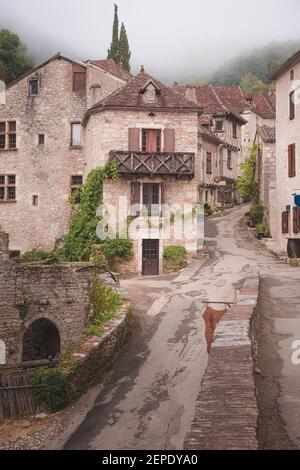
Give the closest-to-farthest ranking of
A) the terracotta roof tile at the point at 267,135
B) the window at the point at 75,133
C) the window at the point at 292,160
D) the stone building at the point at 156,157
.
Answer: the window at the point at 292,160 → the stone building at the point at 156,157 → the terracotta roof tile at the point at 267,135 → the window at the point at 75,133

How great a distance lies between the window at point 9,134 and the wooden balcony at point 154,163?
10050 millimetres

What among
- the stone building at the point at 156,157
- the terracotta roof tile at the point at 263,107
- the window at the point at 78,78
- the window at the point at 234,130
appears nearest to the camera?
the stone building at the point at 156,157

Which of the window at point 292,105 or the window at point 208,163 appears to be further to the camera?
the window at point 208,163

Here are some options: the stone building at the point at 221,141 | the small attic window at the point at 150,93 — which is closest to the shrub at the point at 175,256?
the small attic window at the point at 150,93

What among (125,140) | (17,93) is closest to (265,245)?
(125,140)

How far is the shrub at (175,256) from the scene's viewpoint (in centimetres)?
2619

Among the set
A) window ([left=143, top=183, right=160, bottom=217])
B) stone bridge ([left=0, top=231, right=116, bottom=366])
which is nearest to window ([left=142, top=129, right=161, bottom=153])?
window ([left=143, top=183, right=160, bottom=217])

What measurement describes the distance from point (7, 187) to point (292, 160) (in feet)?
62.4

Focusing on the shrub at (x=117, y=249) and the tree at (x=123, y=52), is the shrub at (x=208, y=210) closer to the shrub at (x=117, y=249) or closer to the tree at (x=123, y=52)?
the shrub at (x=117, y=249)

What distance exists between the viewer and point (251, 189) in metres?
37.1
